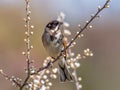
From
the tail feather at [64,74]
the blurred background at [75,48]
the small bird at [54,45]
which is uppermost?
the blurred background at [75,48]

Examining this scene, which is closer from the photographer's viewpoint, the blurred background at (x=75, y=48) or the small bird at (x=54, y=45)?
the small bird at (x=54, y=45)

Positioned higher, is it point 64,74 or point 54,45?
point 54,45

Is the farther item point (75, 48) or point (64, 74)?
point (75, 48)

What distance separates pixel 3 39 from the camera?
13.6 m

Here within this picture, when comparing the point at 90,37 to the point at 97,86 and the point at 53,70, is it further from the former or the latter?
the point at 53,70

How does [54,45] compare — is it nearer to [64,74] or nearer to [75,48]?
[64,74]

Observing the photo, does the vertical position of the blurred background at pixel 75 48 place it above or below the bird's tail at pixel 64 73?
above

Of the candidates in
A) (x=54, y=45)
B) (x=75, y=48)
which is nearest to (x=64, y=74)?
(x=54, y=45)

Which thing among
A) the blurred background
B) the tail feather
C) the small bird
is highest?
the blurred background

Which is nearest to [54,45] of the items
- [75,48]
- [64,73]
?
[64,73]

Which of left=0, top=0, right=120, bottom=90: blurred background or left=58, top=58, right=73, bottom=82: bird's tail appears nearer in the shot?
left=58, top=58, right=73, bottom=82: bird's tail

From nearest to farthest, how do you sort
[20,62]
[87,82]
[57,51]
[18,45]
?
[57,51]
[87,82]
[20,62]
[18,45]

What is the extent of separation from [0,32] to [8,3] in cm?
217

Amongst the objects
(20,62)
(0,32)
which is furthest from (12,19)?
(20,62)
